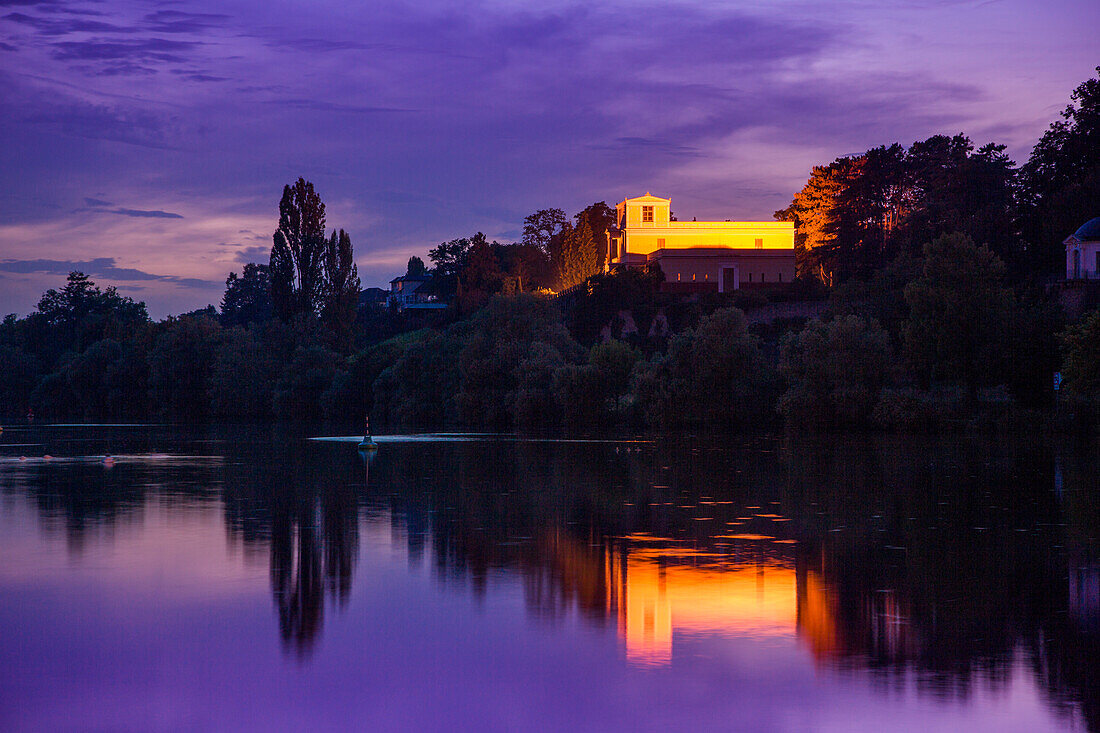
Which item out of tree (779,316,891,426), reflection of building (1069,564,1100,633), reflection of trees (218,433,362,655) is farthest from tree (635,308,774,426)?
reflection of building (1069,564,1100,633)

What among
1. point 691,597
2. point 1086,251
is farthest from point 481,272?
point 691,597

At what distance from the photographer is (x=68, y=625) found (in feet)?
42.8

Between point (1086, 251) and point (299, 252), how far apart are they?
6738 centimetres

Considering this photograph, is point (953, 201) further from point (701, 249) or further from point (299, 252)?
point (299, 252)

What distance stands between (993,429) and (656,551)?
4955 cm

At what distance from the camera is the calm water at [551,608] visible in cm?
985

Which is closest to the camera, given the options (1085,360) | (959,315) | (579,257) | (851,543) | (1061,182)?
(851,543)

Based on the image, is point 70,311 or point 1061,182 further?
point 70,311

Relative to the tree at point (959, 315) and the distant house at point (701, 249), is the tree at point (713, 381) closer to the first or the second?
the tree at point (959, 315)

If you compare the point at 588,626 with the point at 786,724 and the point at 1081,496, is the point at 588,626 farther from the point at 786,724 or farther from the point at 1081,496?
the point at 1081,496

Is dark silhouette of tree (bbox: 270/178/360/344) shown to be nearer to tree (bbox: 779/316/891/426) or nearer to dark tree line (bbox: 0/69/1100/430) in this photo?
dark tree line (bbox: 0/69/1100/430)

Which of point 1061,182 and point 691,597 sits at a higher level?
point 1061,182

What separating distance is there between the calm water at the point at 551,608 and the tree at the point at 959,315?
40156 millimetres

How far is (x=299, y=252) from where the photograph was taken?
10944 centimetres
